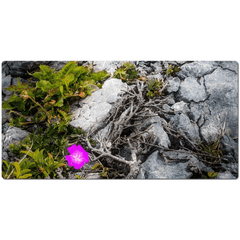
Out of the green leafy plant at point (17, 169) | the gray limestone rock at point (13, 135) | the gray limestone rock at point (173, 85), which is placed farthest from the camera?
the gray limestone rock at point (173, 85)

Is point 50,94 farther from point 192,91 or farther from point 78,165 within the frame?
point 192,91

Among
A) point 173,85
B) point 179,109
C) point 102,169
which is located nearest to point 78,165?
point 102,169

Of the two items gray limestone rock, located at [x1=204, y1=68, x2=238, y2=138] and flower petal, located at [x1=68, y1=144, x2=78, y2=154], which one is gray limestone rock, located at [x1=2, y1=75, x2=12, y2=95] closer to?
flower petal, located at [x1=68, y1=144, x2=78, y2=154]

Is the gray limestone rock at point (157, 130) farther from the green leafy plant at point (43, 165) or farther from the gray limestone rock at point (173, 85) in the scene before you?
the green leafy plant at point (43, 165)

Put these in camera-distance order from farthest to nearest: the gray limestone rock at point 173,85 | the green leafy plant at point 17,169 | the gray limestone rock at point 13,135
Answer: the gray limestone rock at point 173,85, the gray limestone rock at point 13,135, the green leafy plant at point 17,169

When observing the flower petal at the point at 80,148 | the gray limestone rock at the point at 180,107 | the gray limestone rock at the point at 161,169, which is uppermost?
the gray limestone rock at the point at 180,107

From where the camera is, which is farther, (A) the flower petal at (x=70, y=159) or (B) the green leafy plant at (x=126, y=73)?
(B) the green leafy plant at (x=126, y=73)

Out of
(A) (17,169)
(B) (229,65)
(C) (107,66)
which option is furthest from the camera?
(C) (107,66)

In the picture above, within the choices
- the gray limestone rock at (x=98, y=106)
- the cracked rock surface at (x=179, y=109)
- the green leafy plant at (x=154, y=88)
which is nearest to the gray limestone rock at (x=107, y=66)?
the cracked rock surface at (x=179, y=109)
